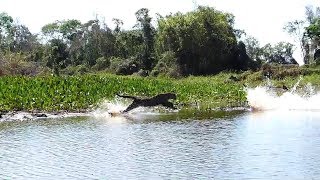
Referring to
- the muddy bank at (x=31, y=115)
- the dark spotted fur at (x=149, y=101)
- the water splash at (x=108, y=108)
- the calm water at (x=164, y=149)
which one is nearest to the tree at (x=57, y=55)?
the water splash at (x=108, y=108)

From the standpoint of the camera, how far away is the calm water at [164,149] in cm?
1077

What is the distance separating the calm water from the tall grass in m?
4.46

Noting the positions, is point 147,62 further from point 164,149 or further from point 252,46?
point 164,149

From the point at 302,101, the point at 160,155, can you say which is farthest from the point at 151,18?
the point at 160,155

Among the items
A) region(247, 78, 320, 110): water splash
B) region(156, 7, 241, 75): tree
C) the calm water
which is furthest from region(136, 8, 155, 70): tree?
the calm water

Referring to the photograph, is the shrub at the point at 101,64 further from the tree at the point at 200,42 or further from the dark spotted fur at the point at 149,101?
the dark spotted fur at the point at 149,101

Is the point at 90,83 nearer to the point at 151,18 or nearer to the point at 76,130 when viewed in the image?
the point at 76,130

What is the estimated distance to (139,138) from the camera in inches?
600

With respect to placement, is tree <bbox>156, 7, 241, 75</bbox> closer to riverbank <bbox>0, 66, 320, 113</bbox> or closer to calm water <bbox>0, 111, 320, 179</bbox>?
riverbank <bbox>0, 66, 320, 113</bbox>

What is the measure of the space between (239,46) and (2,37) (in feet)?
135

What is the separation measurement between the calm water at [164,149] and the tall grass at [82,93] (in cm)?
446

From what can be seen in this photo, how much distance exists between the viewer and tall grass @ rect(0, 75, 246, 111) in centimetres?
2458

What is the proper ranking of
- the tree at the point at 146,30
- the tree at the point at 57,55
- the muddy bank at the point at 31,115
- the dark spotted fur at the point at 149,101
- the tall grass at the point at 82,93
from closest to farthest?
1. the muddy bank at the point at 31,115
2. the dark spotted fur at the point at 149,101
3. the tall grass at the point at 82,93
4. the tree at the point at 146,30
5. the tree at the point at 57,55

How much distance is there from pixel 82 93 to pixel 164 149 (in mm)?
14818
